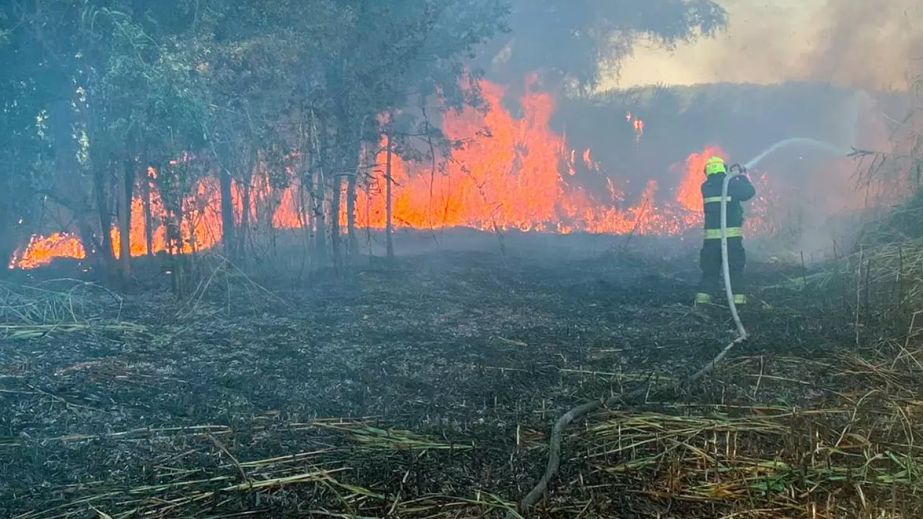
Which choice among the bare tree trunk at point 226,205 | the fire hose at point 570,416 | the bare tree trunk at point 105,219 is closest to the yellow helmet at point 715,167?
the fire hose at point 570,416

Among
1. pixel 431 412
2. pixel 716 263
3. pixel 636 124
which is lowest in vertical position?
pixel 431 412

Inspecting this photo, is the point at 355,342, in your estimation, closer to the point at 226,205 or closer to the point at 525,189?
the point at 226,205

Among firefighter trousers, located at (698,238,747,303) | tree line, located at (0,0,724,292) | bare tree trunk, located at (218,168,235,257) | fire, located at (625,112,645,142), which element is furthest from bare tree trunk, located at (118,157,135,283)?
fire, located at (625,112,645,142)

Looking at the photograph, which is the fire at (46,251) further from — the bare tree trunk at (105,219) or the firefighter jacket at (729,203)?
the firefighter jacket at (729,203)

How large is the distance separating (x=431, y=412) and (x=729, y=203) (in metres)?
5.58

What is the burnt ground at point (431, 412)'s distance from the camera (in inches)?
120

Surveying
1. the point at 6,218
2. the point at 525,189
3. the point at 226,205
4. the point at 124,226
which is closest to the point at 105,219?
the point at 124,226

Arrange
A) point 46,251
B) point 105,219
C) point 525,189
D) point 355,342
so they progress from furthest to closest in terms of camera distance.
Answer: point 525,189, point 46,251, point 105,219, point 355,342

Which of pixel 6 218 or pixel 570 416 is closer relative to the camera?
pixel 570 416

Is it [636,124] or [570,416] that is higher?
[636,124]

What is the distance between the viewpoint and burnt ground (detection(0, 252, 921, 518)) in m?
3.06

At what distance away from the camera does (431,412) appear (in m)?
4.33

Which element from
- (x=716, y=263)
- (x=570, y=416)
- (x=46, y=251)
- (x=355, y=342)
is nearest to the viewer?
(x=570, y=416)

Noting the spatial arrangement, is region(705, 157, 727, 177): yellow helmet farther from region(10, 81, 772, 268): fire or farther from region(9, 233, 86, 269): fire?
region(10, 81, 772, 268): fire
